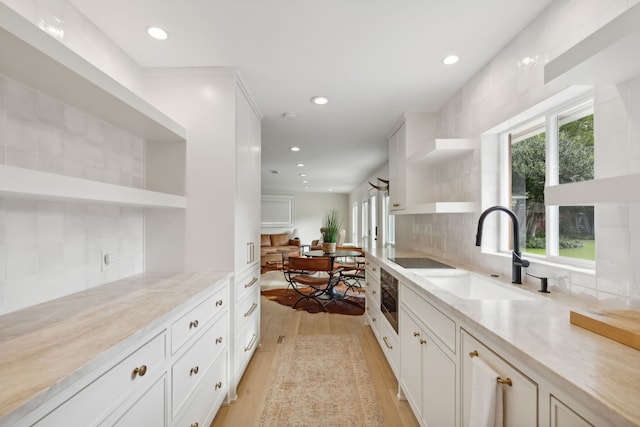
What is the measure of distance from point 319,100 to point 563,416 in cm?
267

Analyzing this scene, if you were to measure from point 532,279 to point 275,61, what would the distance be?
2.12m

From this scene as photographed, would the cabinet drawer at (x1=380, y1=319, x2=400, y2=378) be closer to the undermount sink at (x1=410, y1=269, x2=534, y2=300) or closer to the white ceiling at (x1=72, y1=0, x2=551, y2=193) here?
the undermount sink at (x1=410, y1=269, x2=534, y2=300)

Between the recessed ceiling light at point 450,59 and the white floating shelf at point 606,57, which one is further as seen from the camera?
the recessed ceiling light at point 450,59

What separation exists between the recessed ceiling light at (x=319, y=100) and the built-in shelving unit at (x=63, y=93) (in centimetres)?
140

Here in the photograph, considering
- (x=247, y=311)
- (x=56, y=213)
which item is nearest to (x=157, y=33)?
(x=56, y=213)

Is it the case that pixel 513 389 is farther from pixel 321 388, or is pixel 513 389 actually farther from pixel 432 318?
pixel 321 388

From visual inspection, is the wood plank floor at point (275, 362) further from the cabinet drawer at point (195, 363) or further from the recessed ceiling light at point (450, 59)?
the recessed ceiling light at point (450, 59)

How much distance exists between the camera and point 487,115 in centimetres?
215

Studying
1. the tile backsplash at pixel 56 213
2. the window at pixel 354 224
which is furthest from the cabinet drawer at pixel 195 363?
the window at pixel 354 224

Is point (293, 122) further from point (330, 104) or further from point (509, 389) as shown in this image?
point (509, 389)

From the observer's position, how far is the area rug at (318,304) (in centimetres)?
424

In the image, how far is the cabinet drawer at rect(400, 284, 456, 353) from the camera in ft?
4.39

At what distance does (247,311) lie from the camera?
2.54 m

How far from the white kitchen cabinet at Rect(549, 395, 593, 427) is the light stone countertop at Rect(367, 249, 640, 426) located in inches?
1.9
